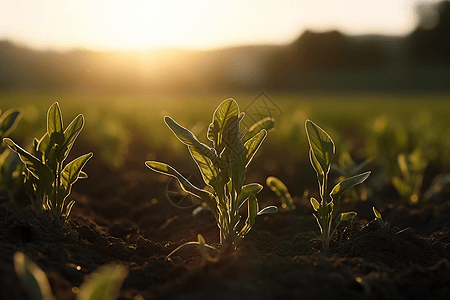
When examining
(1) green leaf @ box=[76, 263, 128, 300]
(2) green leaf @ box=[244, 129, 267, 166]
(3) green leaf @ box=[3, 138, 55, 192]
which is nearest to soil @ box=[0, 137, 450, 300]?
(3) green leaf @ box=[3, 138, 55, 192]

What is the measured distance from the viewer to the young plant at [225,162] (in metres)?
1.88

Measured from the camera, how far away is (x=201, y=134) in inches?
139

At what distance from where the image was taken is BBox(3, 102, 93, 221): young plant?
209 cm

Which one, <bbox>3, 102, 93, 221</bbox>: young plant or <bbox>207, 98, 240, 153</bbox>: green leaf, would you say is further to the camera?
<bbox>3, 102, 93, 221</bbox>: young plant

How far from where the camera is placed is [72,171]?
218 cm

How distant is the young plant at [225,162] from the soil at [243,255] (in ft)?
0.69

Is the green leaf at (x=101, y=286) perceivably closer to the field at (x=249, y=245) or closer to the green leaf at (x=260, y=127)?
the field at (x=249, y=245)

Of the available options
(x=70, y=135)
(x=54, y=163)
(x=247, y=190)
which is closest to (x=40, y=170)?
(x=54, y=163)

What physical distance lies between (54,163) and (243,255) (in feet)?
4.00

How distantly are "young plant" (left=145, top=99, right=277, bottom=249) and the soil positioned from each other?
8.3 inches

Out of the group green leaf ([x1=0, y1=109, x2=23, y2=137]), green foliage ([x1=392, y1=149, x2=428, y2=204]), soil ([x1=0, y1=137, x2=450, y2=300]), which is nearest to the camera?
soil ([x1=0, y1=137, x2=450, y2=300])

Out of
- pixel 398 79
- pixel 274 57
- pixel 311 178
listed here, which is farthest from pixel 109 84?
pixel 311 178

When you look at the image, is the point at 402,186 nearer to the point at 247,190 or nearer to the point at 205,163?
the point at 247,190

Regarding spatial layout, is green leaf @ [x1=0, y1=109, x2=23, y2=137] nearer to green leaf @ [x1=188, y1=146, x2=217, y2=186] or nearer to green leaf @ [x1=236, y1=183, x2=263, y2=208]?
green leaf @ [x1=188, y1=146, x2=217, y2=186]
